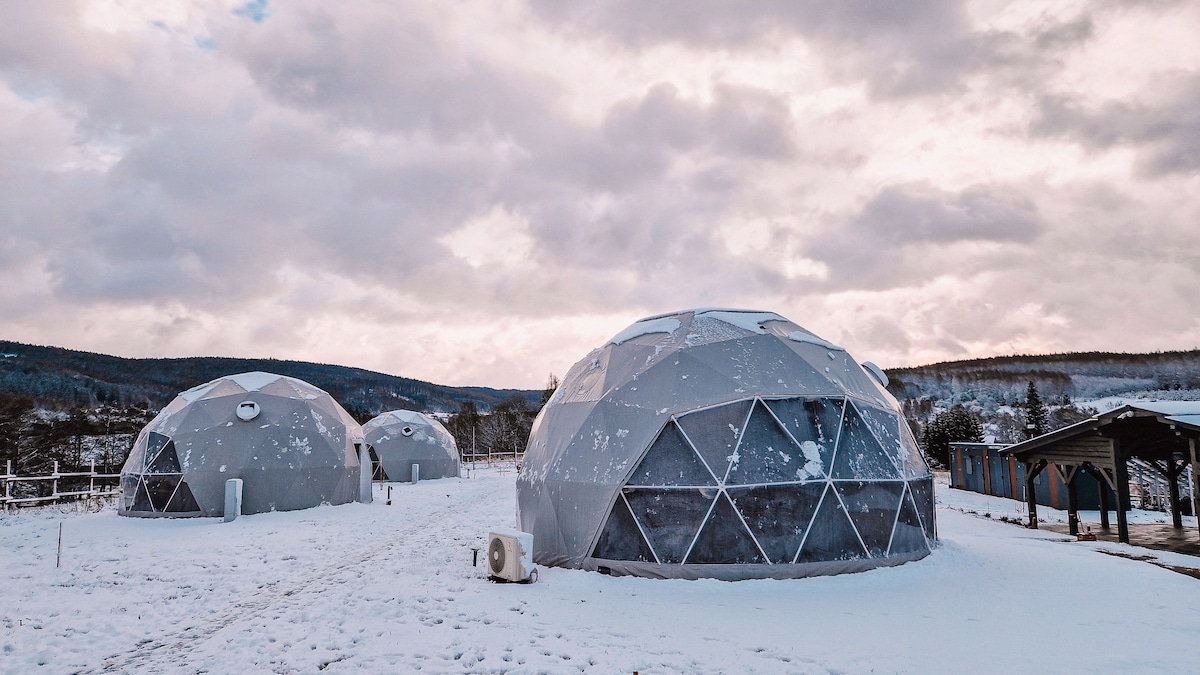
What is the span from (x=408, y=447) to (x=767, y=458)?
89.8 ft

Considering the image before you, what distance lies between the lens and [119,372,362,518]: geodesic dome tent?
59.5ft

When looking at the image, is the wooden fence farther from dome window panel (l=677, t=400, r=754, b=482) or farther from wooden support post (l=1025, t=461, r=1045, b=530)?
wooden support post (l=1025, t=461, r=1045, b=530)

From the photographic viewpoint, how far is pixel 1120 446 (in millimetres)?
14422

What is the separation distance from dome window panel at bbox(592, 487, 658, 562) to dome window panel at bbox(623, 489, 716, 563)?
16 cm

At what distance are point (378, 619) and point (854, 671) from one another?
5.87m


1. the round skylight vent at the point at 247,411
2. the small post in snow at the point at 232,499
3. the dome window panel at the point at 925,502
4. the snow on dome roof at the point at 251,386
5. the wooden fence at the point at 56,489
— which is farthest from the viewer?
the snow on dome roof at the point at 251,386

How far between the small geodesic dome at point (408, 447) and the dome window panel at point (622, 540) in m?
24.9

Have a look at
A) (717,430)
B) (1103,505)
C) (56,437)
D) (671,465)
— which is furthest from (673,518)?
(56,437)

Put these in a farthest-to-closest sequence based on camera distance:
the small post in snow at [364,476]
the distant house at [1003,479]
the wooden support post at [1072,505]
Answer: the distant house at [1003,479] < the small post in snow at [364,476] < the wooden support post at [1072,505]

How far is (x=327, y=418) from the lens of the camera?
21.6m

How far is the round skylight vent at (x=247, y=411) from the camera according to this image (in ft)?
63.2

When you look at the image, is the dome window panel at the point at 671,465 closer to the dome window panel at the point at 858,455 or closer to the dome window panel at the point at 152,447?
the dome window panel at the point at 858,455

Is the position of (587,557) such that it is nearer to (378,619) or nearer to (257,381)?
(378,619)

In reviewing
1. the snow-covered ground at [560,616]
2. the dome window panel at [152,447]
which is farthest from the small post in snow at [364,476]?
the snow-covered ground at [560,616]
